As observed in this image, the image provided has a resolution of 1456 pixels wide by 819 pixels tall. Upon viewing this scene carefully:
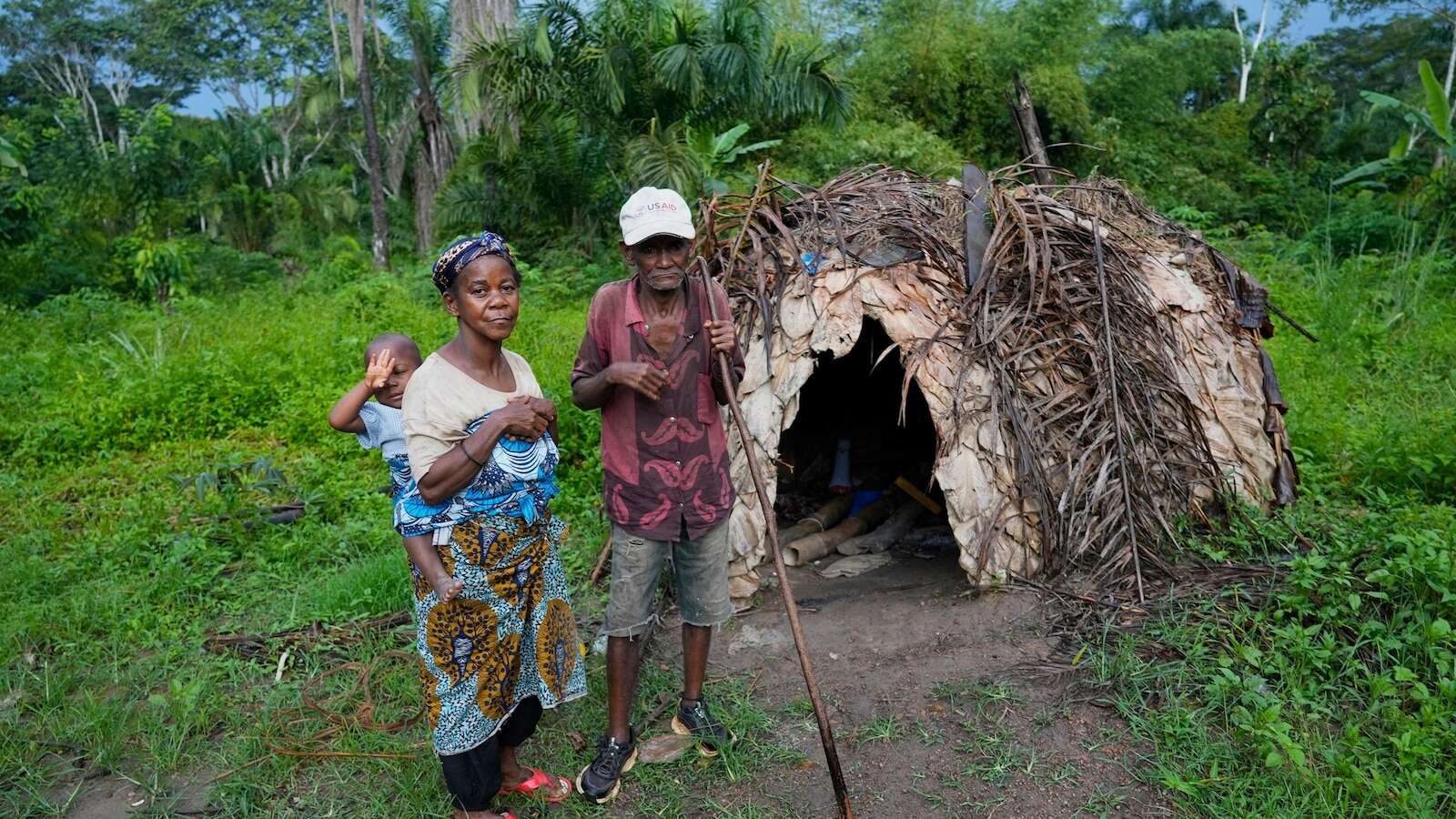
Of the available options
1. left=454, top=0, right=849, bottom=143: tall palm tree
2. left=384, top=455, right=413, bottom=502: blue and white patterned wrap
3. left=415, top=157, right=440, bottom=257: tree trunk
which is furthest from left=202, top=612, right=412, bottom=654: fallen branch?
left=415, top=157, right=440, bottom=257: tree trunk

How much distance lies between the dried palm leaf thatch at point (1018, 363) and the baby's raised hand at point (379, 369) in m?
1.70

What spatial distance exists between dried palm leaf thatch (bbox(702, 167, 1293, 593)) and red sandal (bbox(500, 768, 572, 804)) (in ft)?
4.32

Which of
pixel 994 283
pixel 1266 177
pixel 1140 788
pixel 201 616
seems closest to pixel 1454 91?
pixel 1266 177

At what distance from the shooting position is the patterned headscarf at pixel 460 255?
90.4 inches

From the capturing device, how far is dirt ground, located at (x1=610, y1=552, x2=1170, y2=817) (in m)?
2.83

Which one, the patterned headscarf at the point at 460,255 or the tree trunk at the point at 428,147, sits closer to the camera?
the patterned headscarf at the point at 460,255

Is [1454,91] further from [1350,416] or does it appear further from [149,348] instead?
[149,348]

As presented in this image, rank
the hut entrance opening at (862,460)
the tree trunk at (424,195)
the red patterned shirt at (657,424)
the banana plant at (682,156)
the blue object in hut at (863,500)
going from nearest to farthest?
A: 1. the red patterned shirt at (657,424)
2. the hut entrance opening at (862,460)
3. the blue object in hut at (863,500)
4. the banana plant at (682,156)
5. the tree trunk at (424,195)

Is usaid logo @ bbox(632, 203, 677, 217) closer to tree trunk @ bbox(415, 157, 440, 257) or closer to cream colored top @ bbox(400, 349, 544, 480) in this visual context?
cream colored top @ bbox(400, 349, 544, 480)

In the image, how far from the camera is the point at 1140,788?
2.83m

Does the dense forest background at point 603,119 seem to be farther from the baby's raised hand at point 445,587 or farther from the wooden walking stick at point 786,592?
the baby's raised hand at point 445,587

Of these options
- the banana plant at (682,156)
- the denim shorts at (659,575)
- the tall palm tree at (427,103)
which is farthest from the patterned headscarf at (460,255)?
the tall palm tree at (427,103)

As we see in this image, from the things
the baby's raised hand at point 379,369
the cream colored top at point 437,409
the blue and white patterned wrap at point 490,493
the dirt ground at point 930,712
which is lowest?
the dirt ground at point 930,712

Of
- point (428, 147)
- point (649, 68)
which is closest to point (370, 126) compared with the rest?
point (428, 147)
